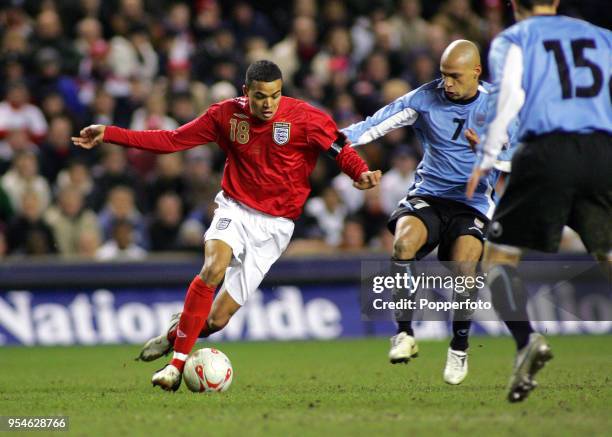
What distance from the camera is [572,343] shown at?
42.1ft

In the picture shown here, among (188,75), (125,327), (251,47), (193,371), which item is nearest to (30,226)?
(125,327)

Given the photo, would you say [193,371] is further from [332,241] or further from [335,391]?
[332,241]

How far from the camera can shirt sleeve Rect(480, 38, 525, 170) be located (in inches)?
261

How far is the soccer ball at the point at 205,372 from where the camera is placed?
817cm

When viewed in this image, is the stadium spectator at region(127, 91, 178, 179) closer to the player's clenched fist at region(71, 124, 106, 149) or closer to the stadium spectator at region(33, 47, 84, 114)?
the stadium spectator at region(33, 47, 84, 114)

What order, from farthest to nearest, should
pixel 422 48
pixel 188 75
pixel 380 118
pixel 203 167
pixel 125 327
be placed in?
pixel 422 48 < pixel 188 75 < pixel 203 167 < pixel 125 327 < pixel 380 118

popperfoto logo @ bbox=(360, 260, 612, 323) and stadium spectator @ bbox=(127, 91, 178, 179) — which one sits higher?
stadium spectator @ bbox=(127, 91, 178, 179)

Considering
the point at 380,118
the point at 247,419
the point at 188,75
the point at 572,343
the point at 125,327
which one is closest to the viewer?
the point at 247,419

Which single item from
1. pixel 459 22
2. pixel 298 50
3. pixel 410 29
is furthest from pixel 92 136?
pixel 459 22

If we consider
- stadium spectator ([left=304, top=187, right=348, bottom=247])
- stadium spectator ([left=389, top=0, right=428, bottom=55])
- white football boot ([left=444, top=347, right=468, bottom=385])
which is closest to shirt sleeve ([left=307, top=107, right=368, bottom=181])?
white football boot ([left=444, top=347, right=468, bottom=385])

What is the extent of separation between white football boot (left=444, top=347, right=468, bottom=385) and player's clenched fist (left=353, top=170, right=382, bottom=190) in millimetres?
1484

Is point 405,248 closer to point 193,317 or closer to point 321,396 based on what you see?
point 321,396

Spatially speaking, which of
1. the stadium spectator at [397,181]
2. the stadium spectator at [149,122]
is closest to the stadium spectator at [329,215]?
the stadium spectator at [397,181]

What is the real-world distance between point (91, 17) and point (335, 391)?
32.5 feet
